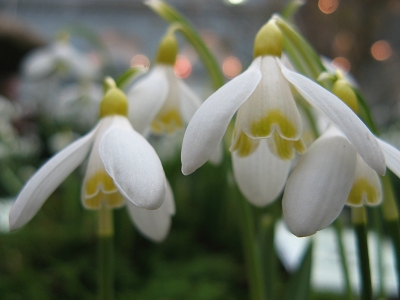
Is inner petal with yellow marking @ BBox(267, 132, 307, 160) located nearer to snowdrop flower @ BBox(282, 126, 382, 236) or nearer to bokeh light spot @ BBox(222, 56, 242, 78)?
snowdrop flower @ BBox(282, 126, 382, 236)

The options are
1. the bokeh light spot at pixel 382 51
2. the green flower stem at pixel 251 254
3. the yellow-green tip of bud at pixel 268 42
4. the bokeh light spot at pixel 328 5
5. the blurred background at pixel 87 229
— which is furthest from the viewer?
the bokeh light spot at pixel 382 51

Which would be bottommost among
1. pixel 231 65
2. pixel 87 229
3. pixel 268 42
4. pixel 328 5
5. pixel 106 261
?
pixel 87 229

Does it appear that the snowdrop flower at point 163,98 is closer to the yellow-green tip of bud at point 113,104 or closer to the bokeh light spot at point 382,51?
the yellow-green tip of bud at point 113,104

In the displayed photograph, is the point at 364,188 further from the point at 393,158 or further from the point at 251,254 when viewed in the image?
the point at 251,254

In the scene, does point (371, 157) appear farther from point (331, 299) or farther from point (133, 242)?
point (133, 242)

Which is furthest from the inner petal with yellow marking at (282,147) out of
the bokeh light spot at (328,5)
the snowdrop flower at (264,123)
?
the bokeh light spot at (328,5)

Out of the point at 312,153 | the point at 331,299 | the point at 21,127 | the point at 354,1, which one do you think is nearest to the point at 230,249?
the point at 331,299

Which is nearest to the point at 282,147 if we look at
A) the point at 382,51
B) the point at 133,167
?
the point at 133,167
